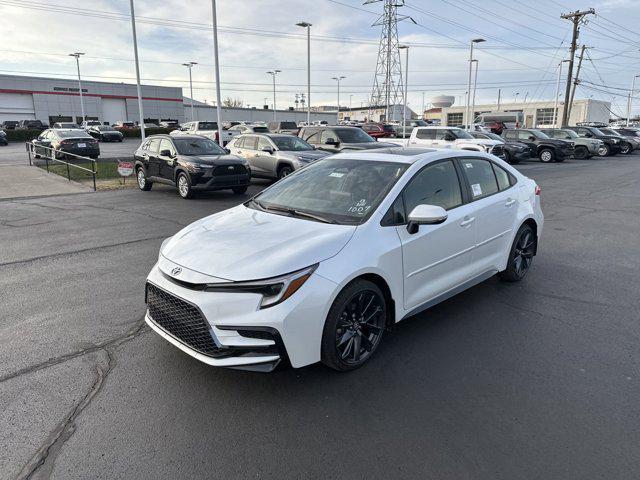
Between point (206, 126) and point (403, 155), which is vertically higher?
point (206, 126)

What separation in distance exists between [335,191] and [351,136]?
12.8 metres

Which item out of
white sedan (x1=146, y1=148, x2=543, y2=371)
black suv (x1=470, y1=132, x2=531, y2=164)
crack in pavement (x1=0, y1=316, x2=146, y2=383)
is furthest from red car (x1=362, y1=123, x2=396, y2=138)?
→ crack in pavement (x1=0, y1=316, x2=146, y2=383)

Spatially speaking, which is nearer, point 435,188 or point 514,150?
point 435,188

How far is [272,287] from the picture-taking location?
3.11 metres

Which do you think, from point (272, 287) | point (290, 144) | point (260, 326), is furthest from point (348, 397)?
point (290, 144)

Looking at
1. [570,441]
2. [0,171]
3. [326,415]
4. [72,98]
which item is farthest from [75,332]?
[72,98]

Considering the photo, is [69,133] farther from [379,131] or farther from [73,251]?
[379,131]

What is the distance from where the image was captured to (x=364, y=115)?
9731 centimetres

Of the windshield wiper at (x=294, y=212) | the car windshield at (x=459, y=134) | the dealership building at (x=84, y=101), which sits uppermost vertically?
the dealership building at (x=84, y=101)

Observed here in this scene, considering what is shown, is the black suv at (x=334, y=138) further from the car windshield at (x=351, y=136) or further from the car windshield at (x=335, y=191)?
the car windshield at (x=335, y=191)

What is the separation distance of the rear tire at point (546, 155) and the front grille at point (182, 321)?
26376mm

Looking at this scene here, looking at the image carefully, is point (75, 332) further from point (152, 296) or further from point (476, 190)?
point (476, 190)

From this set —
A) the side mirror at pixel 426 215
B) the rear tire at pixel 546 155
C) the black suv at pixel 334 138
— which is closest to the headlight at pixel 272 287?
the side mirror at pixel 426 215

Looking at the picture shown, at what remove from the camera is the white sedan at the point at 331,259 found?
3117 millimetres
